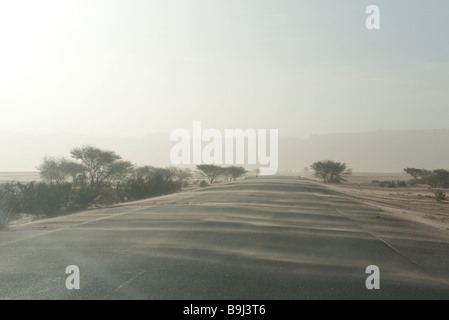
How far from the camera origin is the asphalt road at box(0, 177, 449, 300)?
5.99 meters

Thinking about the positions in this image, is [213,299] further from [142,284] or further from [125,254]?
[125,254]

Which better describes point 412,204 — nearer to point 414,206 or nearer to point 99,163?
point 414,206

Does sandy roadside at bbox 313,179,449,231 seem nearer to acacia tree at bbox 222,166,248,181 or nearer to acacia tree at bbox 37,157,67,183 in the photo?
acacia tree at bbox 37,157,67,183

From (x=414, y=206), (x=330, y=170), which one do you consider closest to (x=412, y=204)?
(x=414, y=206)

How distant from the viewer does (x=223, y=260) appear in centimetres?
792

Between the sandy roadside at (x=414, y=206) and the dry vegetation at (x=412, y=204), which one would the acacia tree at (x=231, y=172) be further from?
the sandy roadside at (x=414, y=206)

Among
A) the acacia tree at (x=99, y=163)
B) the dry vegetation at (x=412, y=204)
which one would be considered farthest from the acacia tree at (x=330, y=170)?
the acacia tree at (x=99, y=163)

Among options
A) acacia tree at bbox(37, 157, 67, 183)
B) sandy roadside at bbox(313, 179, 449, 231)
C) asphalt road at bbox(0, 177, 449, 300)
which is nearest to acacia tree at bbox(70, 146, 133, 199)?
acacia tree at bbox(37, 157, 67, 183)

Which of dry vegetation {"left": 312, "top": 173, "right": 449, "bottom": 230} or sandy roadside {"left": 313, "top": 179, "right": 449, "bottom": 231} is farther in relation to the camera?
dry vegetation {"left": 312, "top": 173, "right": 449, "bottom": 230}

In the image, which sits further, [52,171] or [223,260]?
Answer: [52,171]

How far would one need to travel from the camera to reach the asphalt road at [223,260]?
599 centimetres

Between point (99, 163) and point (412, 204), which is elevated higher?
point (99, 163)

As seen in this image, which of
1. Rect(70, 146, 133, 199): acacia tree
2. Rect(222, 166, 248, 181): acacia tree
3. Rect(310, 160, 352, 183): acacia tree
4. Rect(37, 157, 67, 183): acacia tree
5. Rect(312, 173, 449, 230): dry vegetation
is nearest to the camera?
Rect(312, 173, 449, 230): dry vegetation

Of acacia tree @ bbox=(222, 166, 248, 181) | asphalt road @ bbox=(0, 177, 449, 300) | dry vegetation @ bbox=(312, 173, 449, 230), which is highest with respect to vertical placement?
acacia tree @ bbox=(222, 166, 248, 181)
